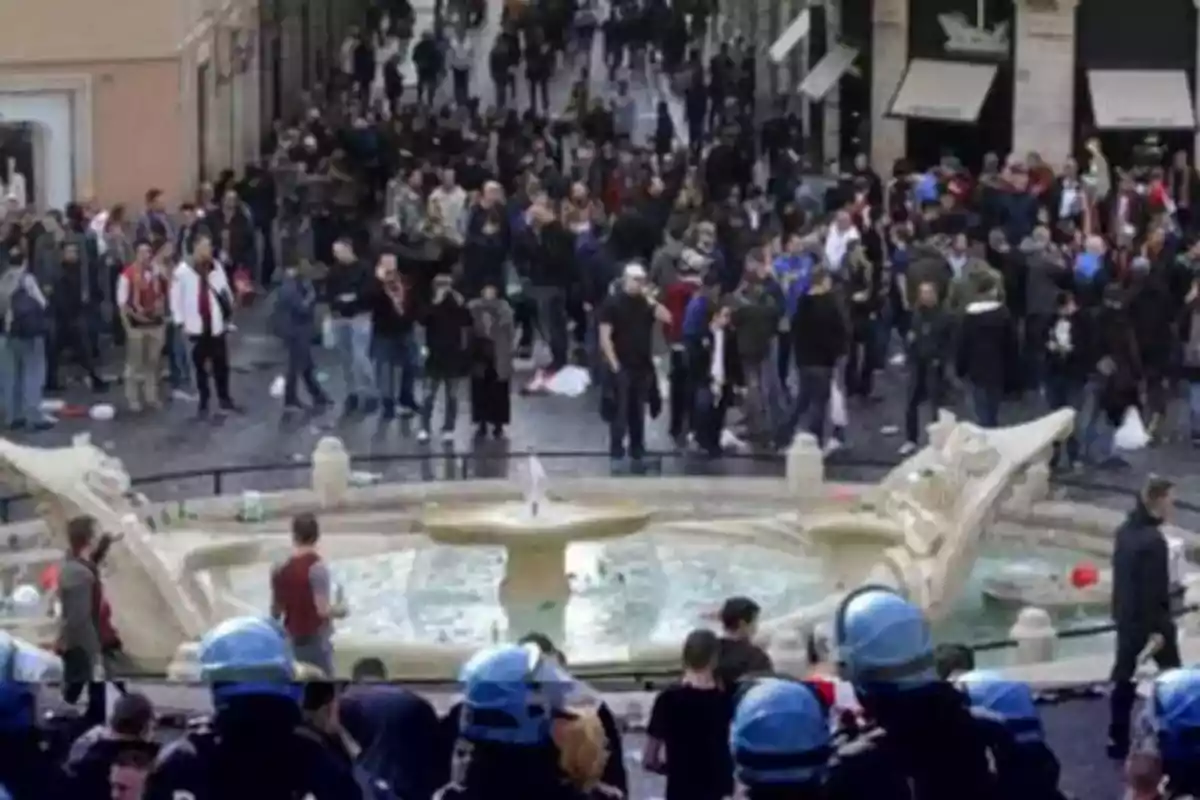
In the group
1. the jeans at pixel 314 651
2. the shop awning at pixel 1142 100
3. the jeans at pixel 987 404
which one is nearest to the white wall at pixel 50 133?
the jeans at pixel 987 404

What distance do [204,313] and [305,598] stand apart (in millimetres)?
11373

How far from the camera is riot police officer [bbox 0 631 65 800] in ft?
30.0

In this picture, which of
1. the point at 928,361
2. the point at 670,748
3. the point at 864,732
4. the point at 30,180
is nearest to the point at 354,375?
the point at 928,361

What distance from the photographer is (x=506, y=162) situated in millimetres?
34500

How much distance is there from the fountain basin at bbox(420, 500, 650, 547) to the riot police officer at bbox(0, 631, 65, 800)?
9.04 meters

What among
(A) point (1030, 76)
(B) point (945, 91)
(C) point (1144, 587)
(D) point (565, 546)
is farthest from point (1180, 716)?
(B) point (945, 91)

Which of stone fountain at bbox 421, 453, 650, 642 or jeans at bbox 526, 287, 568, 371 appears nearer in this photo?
stone fountain at bbox 421, 453, 650, 642

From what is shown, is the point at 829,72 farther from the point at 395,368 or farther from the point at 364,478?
the point at 364,478

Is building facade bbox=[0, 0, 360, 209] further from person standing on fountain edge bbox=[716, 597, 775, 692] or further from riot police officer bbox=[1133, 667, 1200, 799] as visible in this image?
riot police officer bbox=[1133, 667, 1200, 799]

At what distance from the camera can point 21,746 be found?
9.16 m

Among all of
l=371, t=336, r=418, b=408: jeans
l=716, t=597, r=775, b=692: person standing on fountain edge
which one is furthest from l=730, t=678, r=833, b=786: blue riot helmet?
l=371, t=336, r=418, b=408: jeans

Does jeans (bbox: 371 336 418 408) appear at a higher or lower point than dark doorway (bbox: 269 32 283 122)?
Result: lower

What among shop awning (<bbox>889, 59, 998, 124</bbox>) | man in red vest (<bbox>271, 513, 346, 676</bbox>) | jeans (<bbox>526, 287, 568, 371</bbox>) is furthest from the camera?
shop awning (<bbox>889, 59, 998, 124</bbox>)

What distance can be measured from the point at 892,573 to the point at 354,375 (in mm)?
7939
